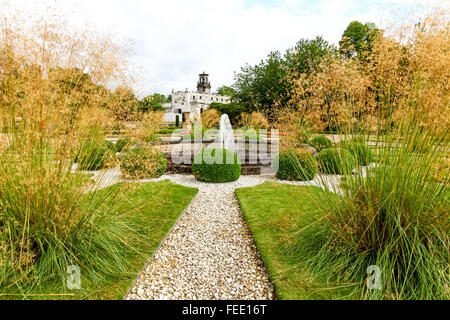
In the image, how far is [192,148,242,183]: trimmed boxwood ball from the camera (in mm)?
7336

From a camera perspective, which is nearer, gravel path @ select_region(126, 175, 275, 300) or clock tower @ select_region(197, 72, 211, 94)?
gravel path @ select_region(126, 175, 275, 300)

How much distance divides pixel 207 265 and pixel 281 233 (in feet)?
4.18

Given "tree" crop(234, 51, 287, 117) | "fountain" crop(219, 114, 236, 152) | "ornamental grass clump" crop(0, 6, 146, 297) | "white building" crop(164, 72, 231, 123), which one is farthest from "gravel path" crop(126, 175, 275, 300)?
"white building" crop(164, 72, 231, 123)

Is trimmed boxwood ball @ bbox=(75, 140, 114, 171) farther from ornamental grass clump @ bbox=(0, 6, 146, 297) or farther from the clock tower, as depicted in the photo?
the clock tower

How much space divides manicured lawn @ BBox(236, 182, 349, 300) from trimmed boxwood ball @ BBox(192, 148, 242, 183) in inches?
41.5

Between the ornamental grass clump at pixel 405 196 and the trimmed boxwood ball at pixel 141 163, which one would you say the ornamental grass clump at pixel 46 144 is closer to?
the trimmed boxwood ball at pixel 141 163

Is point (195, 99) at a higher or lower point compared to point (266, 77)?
higher

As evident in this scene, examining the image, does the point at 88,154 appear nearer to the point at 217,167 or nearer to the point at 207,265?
the point at 207,265

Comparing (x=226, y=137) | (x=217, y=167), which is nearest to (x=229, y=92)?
(x=226, y=137)

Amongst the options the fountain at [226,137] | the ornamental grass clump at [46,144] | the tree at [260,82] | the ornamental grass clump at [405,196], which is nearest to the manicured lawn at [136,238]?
the ornamental grass clump at [46,144]

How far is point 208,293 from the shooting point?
2.55 m

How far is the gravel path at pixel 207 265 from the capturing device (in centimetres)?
255

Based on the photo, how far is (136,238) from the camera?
3.30m
